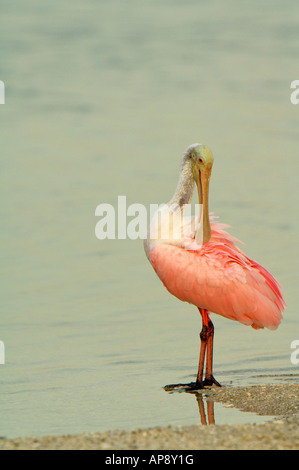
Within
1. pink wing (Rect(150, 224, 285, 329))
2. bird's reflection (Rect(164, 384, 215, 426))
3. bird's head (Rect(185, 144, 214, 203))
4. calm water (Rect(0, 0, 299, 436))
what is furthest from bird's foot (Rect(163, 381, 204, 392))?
bird's head (Rect(185, 144, 214, 203))

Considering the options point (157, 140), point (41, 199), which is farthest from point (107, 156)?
point (41, 199)

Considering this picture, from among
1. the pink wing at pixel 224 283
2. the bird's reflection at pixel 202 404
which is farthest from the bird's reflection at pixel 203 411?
the pink wing at pixel 224 283

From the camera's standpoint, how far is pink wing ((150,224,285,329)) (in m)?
8.99

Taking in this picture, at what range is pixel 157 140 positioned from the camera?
17.8m

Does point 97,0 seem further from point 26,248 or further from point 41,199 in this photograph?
point 26,248

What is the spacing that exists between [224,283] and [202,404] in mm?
1172

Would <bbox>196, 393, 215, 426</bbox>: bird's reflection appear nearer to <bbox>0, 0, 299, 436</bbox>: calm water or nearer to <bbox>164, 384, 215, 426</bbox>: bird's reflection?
<bbox>164, 384, 215, 426</bbox>: bird's reflection

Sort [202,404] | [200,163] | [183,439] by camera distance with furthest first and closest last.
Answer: [200,163], [202,404], [183,439]

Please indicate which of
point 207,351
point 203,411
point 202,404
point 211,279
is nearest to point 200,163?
point 211,279

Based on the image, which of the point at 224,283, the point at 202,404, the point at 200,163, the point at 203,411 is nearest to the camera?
the point at 203,411

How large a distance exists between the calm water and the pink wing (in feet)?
1.96

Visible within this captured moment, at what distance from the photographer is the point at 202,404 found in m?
8.41

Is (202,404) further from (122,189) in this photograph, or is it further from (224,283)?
(122,189)
